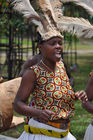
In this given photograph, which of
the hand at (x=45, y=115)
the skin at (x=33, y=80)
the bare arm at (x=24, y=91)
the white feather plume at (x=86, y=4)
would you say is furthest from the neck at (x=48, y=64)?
the white feather plume at (x=86, y=4)

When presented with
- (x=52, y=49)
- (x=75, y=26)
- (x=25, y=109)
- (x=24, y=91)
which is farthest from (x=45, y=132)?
(x=75, y=26)

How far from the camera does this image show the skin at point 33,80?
272cm

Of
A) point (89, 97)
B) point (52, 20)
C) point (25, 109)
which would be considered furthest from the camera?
point (52, 20)

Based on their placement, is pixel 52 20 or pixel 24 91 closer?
pixel 24 91

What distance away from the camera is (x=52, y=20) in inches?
119

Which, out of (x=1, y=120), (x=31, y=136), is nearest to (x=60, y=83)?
(x=31, y=136)

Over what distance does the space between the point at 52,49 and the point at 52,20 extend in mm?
342

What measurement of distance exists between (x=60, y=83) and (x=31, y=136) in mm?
550

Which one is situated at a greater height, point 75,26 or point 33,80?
point 75,26

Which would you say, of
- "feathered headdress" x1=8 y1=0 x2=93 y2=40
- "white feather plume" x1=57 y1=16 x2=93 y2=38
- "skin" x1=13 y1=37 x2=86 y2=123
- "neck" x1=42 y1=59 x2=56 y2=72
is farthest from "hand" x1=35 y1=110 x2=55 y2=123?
"white feather plume" x1=57 y1=16 x2=93 y2=38

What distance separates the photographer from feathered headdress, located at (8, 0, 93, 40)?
2.99 metres

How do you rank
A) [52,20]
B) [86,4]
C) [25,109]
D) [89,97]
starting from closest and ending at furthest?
1. [25,109]
2. [89,97]
3. [52,20]
4. [86,4]

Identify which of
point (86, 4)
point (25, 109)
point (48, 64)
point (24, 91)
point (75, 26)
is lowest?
point (25, 109)

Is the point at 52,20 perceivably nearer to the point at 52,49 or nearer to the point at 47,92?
the point at 52,49
